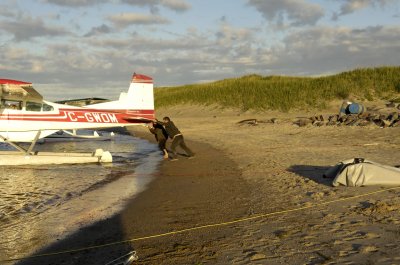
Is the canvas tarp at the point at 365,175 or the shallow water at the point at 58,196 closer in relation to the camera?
the shallow water at the point at 58,196

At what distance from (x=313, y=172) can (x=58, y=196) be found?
513cm

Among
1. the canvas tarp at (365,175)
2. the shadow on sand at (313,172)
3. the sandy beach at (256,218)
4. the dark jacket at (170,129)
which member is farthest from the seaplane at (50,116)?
the canvas tarp at (365,175)

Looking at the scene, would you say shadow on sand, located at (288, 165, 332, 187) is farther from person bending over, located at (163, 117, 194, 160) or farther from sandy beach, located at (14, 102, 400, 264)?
person bending over, located at (163, 117, 194, 160)

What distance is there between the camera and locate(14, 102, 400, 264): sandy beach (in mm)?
4465

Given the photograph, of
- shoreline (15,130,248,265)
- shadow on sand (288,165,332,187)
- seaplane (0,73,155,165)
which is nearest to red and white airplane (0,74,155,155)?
seaplane (0,73,155,165)

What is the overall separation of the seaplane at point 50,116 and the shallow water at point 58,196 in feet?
1.87

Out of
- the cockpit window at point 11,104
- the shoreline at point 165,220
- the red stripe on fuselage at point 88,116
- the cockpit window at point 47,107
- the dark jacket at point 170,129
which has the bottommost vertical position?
the shoreline at point 165,220

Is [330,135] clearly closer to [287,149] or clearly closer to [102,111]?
[287,149]

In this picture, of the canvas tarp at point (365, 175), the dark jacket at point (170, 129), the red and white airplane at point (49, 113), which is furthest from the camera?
the red and white airplane at point (49, 113)

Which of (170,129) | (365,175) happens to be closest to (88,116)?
(170,129)

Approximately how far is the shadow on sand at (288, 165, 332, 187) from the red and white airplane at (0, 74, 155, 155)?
781cm

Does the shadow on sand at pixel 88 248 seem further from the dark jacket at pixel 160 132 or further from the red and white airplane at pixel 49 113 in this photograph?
the red and white airplane at pixel 49 113

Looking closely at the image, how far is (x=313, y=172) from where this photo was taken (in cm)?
917

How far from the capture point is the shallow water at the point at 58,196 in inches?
232
